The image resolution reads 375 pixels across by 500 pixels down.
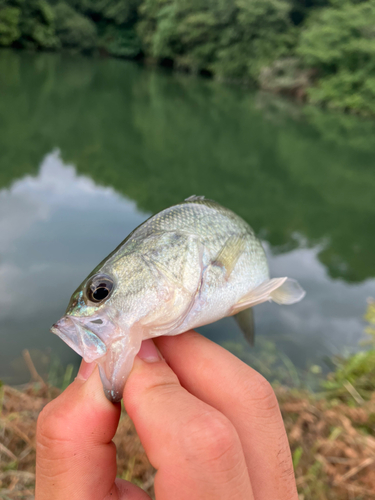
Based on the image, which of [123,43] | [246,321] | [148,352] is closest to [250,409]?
[148,352]

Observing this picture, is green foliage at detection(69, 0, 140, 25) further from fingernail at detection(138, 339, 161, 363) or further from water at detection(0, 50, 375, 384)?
fingernail at detection(138, 339, 161, 363)

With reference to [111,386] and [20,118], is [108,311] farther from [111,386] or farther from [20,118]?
[20,118]

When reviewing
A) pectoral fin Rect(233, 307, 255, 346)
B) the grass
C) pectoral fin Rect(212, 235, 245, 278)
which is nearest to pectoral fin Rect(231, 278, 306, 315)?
pectoral fin Rect(212, 235, 245, 278)

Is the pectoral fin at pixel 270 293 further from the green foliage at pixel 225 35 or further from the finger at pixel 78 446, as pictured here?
the green foliage at pixel 225 35

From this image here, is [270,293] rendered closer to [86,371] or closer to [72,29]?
[86,371]

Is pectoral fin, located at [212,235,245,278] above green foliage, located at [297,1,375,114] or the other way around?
the other way around

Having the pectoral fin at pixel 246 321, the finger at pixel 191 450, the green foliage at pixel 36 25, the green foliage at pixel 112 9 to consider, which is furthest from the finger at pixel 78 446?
the green foliage at pixel 112 9
